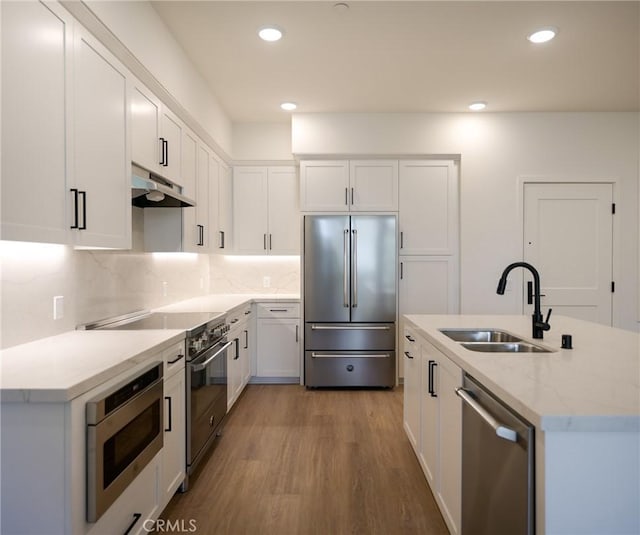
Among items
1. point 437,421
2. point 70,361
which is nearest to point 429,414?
point 437,421

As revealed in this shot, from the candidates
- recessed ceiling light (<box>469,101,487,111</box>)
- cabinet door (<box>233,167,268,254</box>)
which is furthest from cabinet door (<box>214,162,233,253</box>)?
recessed ceiling light (<box>469,101,487,111</box>)

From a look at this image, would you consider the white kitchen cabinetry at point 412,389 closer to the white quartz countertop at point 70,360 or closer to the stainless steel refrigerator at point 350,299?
the stainless steel refrigerator at point 350,299

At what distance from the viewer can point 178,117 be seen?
3027mm

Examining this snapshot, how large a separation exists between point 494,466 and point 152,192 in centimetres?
225

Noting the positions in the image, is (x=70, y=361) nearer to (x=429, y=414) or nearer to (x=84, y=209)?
(x=84, y=209)

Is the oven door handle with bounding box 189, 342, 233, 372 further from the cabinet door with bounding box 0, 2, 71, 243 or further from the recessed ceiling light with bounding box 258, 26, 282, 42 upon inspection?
the recessed ceiling light with bounding box 258, 26, 282, 42

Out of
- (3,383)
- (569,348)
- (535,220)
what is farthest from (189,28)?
(535,220)

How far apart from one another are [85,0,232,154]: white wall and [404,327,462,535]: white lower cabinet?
2.23 meters

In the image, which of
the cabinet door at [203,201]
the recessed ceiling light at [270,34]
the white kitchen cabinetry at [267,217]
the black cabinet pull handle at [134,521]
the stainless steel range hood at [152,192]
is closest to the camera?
the black cabinet pull handle at [134,521]

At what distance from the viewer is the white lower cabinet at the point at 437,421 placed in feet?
5.69

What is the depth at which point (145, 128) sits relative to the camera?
2438mm

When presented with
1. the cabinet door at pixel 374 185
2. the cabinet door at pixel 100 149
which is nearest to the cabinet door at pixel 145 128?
the cabinet door at pixel 100 149

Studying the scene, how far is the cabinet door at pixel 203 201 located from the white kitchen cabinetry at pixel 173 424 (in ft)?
4.82

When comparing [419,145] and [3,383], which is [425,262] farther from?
[3,383]
